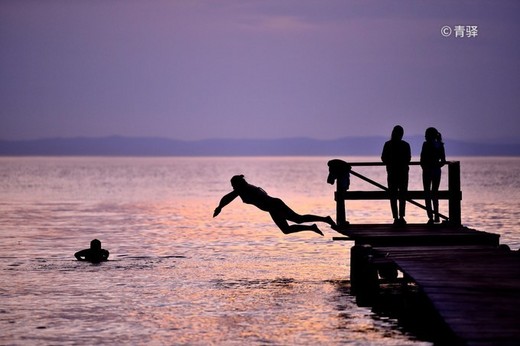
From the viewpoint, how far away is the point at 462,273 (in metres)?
15.0

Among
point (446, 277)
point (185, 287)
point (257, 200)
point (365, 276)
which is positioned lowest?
point (185, 287)

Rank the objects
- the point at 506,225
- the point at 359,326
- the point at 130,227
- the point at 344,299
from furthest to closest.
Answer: the point at 130,227, the point at 506,225, the point at 344,299, the point at 359,326

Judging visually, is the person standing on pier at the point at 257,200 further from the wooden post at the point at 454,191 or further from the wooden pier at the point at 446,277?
the wooden post at the point at 454,191

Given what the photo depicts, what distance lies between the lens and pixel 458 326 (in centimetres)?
1157

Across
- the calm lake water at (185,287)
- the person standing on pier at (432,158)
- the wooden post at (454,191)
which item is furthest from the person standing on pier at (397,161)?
the calm lake water at (185,287)

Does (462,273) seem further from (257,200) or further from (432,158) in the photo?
(432,158)

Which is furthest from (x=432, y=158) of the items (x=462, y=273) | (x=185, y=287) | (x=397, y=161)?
(x=462, y=273)

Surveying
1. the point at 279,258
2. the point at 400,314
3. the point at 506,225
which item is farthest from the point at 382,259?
the point at 506,225

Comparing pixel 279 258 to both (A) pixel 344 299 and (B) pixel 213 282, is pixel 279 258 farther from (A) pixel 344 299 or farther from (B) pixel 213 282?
(A) pixel 344 299

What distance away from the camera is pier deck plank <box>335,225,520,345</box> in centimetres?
1162

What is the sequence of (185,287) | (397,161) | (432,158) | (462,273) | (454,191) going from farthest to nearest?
1. (454,191)
2. (432,158)
3. (397,161)
4. (185,287)
5. (462,273)

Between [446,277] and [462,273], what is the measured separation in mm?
495

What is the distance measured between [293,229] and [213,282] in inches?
95.3

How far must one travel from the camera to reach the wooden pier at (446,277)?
38.8ft
